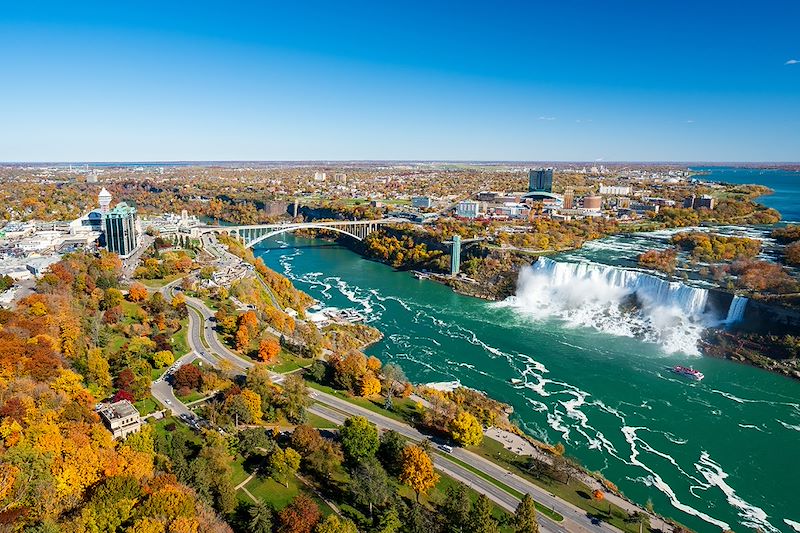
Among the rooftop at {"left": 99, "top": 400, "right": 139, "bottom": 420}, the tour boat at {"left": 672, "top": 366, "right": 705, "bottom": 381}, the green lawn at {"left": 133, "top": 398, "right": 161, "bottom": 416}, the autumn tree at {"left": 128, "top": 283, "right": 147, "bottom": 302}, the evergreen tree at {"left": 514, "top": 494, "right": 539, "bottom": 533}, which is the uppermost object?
the autumn tree at {"left": 128, "top": 283, "right": 147, "bottom": 302}

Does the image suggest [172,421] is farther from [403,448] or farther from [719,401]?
[719,401]

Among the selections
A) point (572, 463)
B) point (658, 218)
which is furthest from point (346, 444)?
point (658, 218)

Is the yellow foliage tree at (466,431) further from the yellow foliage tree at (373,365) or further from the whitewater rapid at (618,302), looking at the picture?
the whitewater rapid at (618,302)

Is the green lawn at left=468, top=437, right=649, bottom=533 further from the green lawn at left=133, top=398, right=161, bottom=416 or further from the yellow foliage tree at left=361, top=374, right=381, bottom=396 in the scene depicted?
the green lawn at left=133, top=398, right=161, bottom=416

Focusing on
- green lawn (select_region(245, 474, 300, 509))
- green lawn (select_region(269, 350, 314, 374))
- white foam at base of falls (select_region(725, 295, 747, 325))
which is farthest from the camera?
white foam at base of falls (select_region(725, 295, 747, 325))

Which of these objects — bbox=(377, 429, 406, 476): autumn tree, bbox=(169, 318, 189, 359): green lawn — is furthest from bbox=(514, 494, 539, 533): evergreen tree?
bbox=(169, 318, 189, 359): green lawn

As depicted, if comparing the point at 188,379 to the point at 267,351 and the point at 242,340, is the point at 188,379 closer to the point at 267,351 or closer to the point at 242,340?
the point at 267,351

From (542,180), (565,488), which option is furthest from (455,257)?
(542,180)
